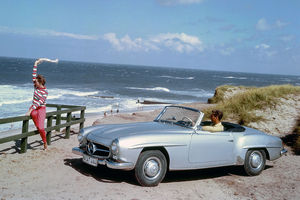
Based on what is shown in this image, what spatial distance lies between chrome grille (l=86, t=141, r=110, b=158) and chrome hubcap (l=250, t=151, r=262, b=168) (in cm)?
326

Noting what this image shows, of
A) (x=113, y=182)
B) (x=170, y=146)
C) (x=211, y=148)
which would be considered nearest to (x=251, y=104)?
(x=211, y=148)

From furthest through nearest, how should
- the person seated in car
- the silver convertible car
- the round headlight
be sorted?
the person seated in car
the silver convertible car
the round headlight

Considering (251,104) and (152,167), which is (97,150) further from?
(251,104)

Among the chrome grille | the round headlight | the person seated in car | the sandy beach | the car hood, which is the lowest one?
the sandy beach

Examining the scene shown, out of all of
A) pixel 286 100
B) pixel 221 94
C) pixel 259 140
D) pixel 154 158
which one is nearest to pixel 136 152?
pixel 154 158

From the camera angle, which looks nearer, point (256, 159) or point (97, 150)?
point (97, 150)

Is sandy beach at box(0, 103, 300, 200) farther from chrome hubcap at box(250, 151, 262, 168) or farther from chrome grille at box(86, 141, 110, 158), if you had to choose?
chrome grille at box(86, 141, 110, 158)

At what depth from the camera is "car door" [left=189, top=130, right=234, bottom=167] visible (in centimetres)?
659

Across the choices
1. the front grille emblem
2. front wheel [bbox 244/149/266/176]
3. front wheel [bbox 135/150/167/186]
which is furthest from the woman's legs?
front wheel [bbox 244/149/266/176]

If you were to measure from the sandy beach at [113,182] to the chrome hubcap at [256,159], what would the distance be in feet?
0.94

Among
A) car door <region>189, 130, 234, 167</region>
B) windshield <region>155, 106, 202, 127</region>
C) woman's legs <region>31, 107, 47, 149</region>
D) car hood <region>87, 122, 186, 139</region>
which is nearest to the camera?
car hood <region>87, 122, 186, 139</region>

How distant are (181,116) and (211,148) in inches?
35.5

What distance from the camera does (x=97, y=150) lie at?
6277 millimetres

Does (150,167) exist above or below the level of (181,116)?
below
